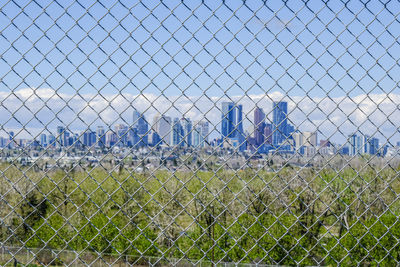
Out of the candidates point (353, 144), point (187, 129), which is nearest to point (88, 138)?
point (187, 129)

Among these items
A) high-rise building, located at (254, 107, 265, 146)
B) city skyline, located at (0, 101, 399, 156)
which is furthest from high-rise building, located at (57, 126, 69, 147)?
high-rise building, located at (254, 107, 265, 146)

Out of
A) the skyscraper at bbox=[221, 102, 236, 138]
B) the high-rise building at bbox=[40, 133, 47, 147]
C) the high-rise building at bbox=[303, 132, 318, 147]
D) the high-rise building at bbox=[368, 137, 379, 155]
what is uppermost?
the skyscraper at bbox=[221, 102, 236, 138]

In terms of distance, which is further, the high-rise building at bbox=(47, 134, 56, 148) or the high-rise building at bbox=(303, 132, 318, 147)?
the high-rise building at bbox=(303, 132, 318, 147)

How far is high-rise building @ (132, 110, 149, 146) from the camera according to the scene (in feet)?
6.73

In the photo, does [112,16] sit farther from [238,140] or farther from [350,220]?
[350,220]

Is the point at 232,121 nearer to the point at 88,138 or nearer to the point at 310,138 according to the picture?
the point at 310,138

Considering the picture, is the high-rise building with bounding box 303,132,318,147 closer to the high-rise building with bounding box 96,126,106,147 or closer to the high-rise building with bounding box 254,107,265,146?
the high-rise building with bounding box 254,107,265,146

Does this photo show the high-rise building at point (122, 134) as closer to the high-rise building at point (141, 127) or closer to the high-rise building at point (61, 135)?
the high-rise building at point (141, 127)

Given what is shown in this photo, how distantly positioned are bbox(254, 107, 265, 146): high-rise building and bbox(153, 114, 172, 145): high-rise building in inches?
15.2

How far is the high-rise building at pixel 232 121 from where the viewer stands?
2.11m

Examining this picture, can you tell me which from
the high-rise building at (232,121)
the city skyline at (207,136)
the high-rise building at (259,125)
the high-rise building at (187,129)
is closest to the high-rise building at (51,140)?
the city skyline at (207,136)

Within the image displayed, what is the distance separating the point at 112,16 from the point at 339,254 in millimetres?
18468

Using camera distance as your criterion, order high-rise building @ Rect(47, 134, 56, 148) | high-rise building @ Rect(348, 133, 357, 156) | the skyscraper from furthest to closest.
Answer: high-rise building @ Rect(348, 133, 357, 156), the skyscraper, high-rise building @ Rect(47, 134, 56, 148)

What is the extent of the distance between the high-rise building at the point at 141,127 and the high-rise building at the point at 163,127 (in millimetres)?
43
